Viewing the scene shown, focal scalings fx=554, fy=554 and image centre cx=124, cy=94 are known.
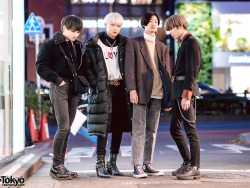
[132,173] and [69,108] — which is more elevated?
[69,108]

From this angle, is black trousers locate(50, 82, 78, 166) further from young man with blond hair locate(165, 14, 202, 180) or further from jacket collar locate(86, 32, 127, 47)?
young man with blond hair locate(165, 14, 202, 180)

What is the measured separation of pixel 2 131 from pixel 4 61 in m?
0.94

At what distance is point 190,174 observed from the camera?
21.8 feet

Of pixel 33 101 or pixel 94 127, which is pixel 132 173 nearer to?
pixel 94 127

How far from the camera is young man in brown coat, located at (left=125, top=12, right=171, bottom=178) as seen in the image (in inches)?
269

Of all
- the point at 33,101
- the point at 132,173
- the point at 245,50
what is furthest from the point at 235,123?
the point at 132,173

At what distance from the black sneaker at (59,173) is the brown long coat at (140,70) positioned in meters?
1.25

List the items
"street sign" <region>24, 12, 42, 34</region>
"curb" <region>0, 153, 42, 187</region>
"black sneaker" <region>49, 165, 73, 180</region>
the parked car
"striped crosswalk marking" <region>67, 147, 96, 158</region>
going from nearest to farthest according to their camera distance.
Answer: "curb" <region>0, 153, 42, 187</region>
"black sneaker" <region>49, 165, 73, 180</region>
"striped crosswalk marking" <region>67, 147, 96, 158</region>
"street sign" <region>24, 12, 42, 34</region>
the parked car

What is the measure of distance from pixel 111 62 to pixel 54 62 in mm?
703

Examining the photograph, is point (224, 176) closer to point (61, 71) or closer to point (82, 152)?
point (61, 71)

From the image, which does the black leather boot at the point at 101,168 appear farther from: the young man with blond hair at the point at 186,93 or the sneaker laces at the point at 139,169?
the young man with blond hair at the point at 186,93

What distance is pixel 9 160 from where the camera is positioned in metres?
7.37

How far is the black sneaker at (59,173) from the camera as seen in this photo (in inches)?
264

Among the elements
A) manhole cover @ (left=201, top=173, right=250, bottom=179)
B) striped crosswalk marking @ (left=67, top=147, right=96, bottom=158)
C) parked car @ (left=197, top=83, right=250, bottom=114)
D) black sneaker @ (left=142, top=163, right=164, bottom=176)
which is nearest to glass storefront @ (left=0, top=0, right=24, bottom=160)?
black sneaker @ (left=142, top=163, right=164, bottom=176)
